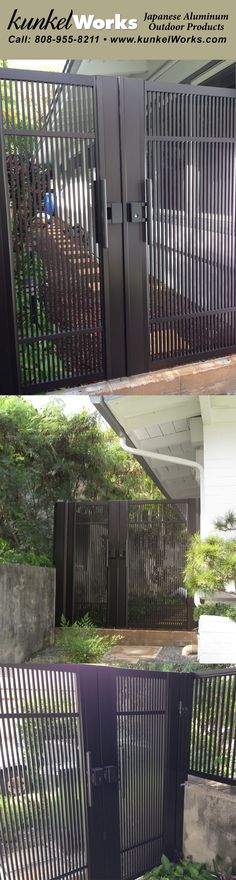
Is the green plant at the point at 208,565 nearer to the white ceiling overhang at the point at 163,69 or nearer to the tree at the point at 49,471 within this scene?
the tree at the point at 49,471

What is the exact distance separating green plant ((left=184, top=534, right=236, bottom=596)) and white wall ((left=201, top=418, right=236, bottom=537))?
0.10ft

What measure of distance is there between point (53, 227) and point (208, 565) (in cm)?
112

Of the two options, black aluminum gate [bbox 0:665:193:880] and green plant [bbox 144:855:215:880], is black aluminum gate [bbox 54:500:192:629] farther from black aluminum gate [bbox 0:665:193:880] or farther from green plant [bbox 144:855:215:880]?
green plant [bbox 144:855:215:880]

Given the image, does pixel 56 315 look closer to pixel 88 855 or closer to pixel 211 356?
pixel 211 356

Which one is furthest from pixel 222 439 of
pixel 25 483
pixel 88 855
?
pixel 88 855

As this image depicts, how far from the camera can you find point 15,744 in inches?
98.9

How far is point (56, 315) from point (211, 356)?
25.5 inches

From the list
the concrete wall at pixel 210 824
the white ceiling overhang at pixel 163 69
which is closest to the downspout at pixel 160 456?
the concrete wall at pixel 210 824

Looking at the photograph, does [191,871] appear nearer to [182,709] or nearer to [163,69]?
[182,709]

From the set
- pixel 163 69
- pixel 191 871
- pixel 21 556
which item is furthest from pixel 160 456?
pixel 163 69

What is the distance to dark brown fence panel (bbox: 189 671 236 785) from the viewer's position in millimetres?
2578

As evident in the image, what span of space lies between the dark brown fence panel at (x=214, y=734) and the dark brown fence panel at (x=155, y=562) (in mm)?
644

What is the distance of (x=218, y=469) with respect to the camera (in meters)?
2.10

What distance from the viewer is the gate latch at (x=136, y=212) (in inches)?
106
